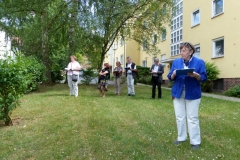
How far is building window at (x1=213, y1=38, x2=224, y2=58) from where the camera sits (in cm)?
1555

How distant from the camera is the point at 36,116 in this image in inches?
272

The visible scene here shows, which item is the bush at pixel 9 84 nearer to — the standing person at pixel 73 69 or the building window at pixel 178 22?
the standing person at pixel 73 69

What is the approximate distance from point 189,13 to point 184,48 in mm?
16152

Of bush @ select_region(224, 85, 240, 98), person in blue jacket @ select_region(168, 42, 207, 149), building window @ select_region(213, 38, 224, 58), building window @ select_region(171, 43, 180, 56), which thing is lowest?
bush @ select_region(224, 85, 240, 98)

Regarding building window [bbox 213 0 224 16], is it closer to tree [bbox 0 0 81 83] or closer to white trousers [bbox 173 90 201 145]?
tree [bbox 0 0 81 83]

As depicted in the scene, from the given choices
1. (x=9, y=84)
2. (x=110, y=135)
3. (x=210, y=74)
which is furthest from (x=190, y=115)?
(x=210, y=74)

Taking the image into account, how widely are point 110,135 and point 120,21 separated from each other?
33.3ft

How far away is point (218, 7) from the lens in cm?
1603

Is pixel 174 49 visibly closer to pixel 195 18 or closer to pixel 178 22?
pixel 178 22

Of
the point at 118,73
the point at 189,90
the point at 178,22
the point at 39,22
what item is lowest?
the point at 189,90

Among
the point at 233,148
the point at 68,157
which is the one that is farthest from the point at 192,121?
the point at 68,157

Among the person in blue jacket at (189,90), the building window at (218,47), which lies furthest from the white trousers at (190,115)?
the building window at (218,47)

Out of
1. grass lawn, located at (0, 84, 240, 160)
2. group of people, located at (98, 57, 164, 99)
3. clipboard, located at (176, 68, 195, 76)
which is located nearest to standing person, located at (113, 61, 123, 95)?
group of people, located at (98, 57, 164, 99)

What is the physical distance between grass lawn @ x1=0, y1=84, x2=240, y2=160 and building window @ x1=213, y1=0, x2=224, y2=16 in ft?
32.2
